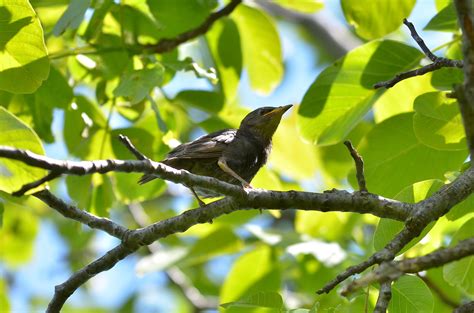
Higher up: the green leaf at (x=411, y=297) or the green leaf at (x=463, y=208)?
the green leaf at (x=463, y=208)

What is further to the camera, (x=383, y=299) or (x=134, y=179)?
(x=134, y=179)

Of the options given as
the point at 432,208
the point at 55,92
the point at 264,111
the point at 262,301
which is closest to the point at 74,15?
the point at 55,92

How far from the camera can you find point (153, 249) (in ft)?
30.9

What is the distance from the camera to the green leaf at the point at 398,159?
185 inches

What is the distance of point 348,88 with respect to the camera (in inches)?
195

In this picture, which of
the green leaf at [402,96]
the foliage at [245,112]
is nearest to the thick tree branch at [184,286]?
the foliage at [245,112]

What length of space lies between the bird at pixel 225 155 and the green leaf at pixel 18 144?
69.5 inches

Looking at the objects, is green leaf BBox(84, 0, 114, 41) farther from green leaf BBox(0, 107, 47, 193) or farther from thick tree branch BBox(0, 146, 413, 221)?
thick tree branch BBox(0, 146, 413, 221)

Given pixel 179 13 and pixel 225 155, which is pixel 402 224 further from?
pixel 179 13

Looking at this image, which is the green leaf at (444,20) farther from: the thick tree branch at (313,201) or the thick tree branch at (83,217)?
the thick tree branch at (83,217)

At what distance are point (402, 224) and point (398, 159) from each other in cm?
100

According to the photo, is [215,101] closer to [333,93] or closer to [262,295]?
[333,93]

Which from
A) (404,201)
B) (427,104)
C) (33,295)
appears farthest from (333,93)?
(33,295)

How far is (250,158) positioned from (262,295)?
2.34 m
